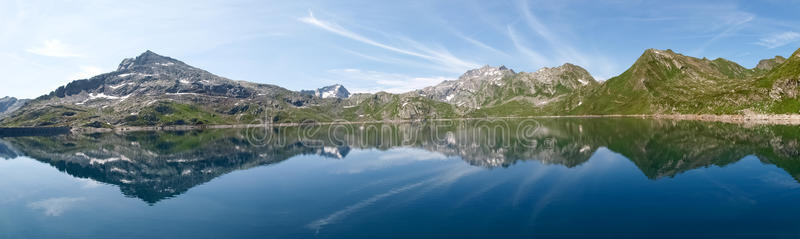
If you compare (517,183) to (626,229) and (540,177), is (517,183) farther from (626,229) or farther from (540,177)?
(626,229)

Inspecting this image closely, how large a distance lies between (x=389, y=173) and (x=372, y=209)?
2594 centimetres

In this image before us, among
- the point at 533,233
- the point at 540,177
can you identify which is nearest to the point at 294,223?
the point at 533,233

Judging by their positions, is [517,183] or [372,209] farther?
[517,183]

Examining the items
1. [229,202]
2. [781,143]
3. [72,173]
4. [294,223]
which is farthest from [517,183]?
[72,173]

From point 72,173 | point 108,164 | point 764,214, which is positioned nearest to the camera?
point 764,214

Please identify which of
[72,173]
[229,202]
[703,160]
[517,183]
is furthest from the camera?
[72,173]

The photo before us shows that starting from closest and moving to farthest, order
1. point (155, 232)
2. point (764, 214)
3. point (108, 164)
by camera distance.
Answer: point (764, 214) < point (155, 232) < point (108, 164)

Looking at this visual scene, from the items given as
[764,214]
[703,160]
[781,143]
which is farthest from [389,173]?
[781,143]

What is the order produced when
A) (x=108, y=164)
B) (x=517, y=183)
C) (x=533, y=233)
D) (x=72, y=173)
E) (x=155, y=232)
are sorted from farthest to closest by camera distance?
(x=108, y=164), (x=72, y=173), (x=517, y=183), (x=155, y=232), (x=533, y=233)

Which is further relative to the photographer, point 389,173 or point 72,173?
point 72,173

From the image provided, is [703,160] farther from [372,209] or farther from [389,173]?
[372,209]

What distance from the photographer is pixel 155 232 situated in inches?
1439

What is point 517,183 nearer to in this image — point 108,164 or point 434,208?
point 434,208

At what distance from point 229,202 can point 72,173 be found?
63548 mm
